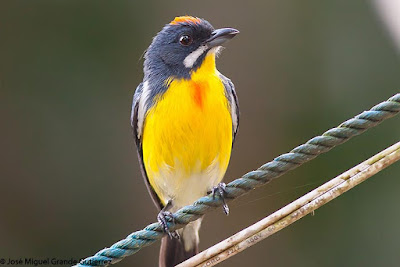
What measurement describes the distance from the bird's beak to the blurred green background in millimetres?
3140

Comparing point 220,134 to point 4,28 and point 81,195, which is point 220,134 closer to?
point 81,195

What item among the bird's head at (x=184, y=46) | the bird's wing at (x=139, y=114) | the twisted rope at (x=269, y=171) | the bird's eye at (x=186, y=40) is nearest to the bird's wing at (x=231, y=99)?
the bird's head at (x=184, y=46)

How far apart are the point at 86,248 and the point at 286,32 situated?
4.00 meters

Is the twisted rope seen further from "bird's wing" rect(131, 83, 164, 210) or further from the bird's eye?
the bird's eye

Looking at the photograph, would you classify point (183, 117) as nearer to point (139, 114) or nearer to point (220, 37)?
point (139, 114)

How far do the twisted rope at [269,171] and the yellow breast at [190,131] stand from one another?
0.91 m

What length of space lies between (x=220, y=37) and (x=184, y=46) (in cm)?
32

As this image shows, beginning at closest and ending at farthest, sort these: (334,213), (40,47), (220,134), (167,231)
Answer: (167,231) < (220,134) < (334,213) < (40,47)

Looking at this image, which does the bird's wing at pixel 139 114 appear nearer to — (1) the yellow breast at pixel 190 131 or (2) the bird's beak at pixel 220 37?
(1) the yellow breast at pixel 190 131

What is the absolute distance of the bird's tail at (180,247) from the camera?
549 centimetres

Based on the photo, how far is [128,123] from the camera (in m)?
8.74

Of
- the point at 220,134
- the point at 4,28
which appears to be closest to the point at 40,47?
the point at 4,28

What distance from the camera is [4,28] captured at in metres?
9.04

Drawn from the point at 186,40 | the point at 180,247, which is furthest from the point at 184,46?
the point at 180,247
